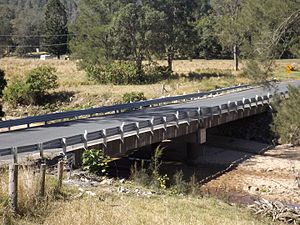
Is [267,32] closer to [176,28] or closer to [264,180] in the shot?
[264,180]

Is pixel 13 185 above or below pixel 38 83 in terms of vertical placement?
above

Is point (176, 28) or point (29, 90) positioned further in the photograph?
point (176, 28)

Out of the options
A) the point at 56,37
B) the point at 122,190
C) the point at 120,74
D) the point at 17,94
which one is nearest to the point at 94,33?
the point at 120,74

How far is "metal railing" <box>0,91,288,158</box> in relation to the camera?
1656 centimetres

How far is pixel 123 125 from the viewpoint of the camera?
73.3 feet

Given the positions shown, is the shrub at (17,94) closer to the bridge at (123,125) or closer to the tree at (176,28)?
the bridge at (123,125)

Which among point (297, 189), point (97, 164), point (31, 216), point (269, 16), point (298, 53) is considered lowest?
point (297, 189)

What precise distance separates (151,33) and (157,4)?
6393 millimetres

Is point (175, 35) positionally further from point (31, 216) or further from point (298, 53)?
point (31, 216)

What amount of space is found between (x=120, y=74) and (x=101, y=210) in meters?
43.7

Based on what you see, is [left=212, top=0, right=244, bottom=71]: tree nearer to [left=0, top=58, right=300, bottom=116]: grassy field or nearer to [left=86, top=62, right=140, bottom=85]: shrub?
[left=0, top=58, right=300, bottom=116]: grassy field

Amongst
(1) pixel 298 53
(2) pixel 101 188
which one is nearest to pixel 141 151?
(1) pixel 298 53

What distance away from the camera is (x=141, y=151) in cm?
3108

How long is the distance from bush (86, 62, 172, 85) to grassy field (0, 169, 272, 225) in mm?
40990
